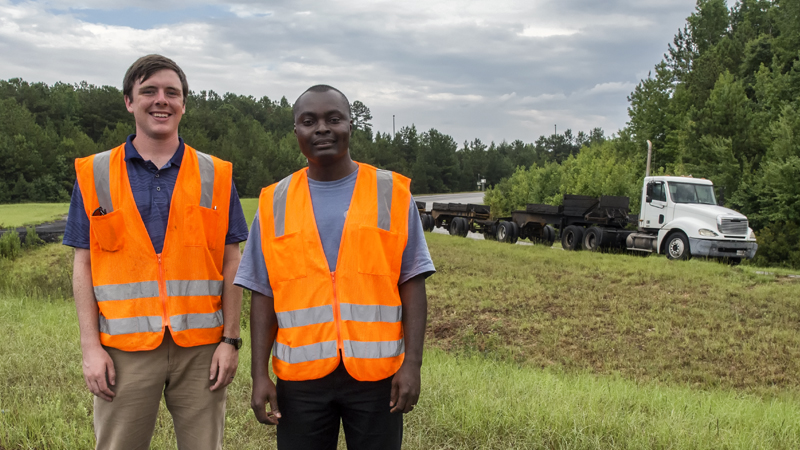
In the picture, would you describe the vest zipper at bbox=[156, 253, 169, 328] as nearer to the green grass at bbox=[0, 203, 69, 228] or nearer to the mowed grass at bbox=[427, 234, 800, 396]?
the mowed grass at bbox=[427, 234, 800, 396]

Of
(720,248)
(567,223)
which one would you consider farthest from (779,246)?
(720,248)

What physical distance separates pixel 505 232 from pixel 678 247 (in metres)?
7.97

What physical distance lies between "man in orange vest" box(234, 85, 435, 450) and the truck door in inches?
684

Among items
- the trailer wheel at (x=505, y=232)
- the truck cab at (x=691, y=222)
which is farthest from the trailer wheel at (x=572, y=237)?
the trailer wheel at (x=505, y=232)

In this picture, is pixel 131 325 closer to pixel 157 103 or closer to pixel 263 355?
pixel 263 355

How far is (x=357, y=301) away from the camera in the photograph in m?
2.42

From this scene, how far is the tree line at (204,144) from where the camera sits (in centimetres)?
6506

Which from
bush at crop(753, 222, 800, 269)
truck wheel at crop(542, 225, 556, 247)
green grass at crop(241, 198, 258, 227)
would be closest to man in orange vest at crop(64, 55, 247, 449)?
truck wheel at crop(542, 225, 556, 247)

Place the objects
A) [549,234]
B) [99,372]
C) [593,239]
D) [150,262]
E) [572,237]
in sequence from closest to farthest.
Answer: [99,372] < [150,262] < [593,239] < [572,237] < [549,234]

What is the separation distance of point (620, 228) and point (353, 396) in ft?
66.8

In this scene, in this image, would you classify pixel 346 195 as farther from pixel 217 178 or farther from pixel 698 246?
pixel 698 246

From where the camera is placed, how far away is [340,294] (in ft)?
7.93

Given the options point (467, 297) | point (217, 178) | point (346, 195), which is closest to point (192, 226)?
point (217, 178)

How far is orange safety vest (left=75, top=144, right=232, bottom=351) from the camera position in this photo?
2650 millimetres
